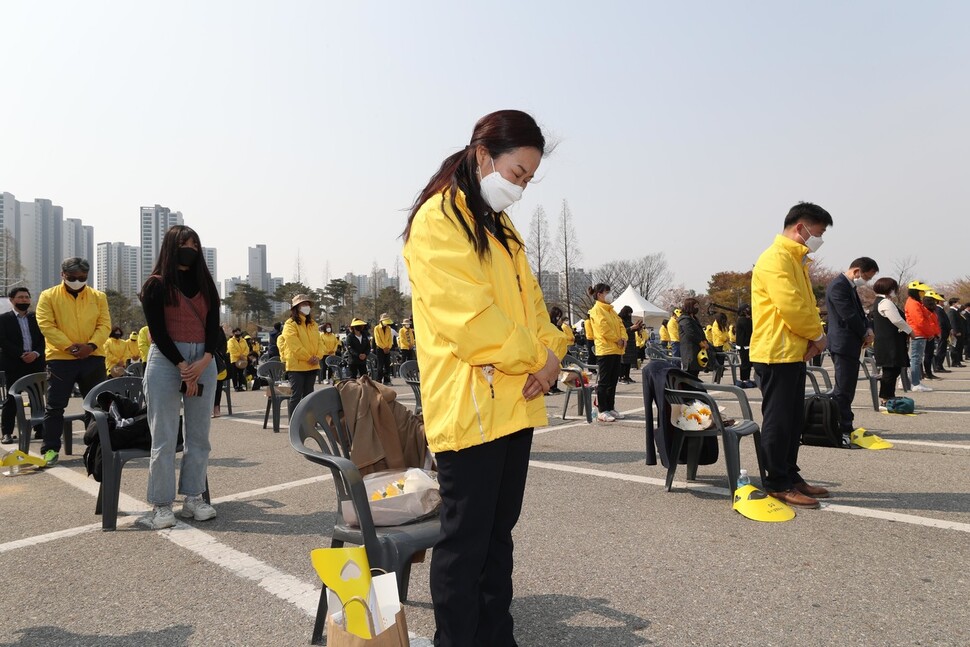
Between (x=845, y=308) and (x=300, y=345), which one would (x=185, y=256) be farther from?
(x=845, y=308)

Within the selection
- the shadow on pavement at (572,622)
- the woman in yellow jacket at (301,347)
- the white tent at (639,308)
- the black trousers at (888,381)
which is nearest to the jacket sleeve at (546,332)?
the shadow on pavement at (572,622)

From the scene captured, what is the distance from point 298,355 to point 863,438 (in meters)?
6.73

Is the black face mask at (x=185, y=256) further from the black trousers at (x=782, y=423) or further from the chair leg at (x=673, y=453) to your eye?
the black trousers at (x=782, y=423)

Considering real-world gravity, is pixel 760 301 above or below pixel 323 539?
above

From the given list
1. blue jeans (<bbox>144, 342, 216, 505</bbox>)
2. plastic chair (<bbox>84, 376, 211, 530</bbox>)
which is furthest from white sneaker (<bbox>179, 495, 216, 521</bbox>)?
plastic chair (<bbox>84, 376, 211, 530</bbox>)

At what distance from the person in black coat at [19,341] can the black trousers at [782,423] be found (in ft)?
25.7

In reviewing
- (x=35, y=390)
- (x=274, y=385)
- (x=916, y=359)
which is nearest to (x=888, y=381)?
(x=916, y=359)

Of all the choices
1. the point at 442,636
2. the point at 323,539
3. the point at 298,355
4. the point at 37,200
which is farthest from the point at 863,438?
the point at 37,200

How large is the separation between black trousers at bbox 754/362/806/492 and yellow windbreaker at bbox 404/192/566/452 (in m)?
3.06

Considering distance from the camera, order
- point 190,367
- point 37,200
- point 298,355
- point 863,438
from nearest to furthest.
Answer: point 190,367
point 863,438
point 298,355
point 37,200

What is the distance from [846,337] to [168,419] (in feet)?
20.6

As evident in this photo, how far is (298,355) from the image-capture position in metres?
8.49

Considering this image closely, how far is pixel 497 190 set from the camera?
211 cm

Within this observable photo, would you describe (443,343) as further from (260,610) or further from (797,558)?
(797,558)
